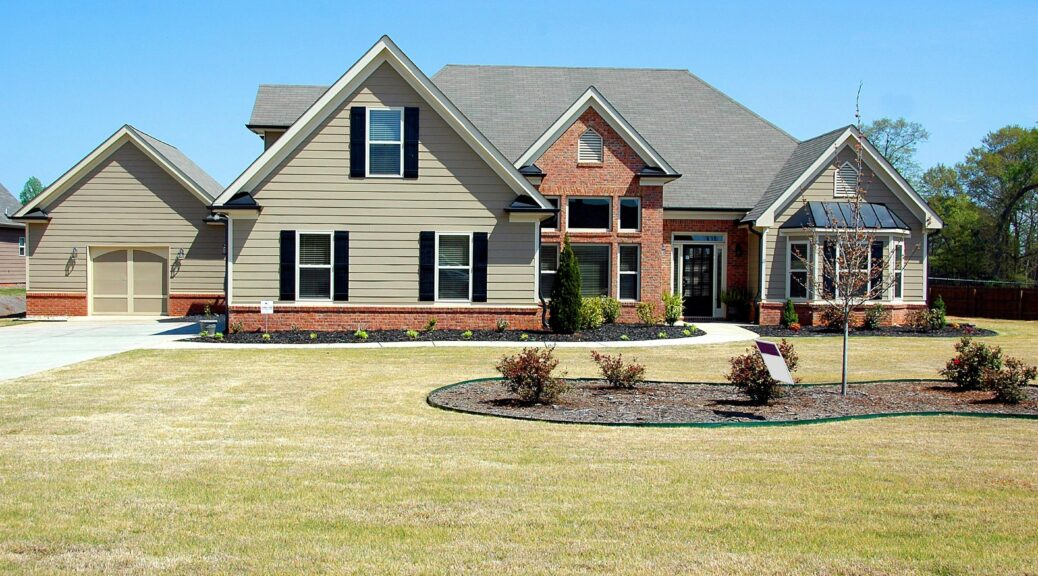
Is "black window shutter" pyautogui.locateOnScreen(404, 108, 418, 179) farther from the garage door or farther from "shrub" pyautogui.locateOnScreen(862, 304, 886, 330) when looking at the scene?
"shrub" pyautogui.locateOnScreen(862, 304, 886, 330)

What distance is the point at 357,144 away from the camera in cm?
2227

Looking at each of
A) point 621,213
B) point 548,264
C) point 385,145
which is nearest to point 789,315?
point 621,213

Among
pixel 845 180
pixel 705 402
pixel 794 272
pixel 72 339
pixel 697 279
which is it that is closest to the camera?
pixel 705 402

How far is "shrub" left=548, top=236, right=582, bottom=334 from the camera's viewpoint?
22.2 meters

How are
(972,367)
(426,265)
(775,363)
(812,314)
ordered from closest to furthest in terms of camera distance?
(775,363), (972,367), (426,265), (812,314)

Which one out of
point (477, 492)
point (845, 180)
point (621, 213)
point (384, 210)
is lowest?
point (477, 492)

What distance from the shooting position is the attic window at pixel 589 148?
83.9 feet

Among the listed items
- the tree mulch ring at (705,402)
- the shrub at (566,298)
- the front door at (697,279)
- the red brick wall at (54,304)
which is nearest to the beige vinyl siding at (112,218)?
the red brick wall at (54,304)

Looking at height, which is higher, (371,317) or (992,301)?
(992,301)

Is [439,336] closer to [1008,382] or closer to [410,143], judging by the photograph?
[410,143]

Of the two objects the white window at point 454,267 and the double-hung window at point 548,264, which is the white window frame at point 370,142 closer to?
the white window at point 454,267

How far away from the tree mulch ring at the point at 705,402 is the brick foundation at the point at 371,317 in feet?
29.7

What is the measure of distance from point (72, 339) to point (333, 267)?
619 cm

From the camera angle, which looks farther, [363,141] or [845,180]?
[845,180]
